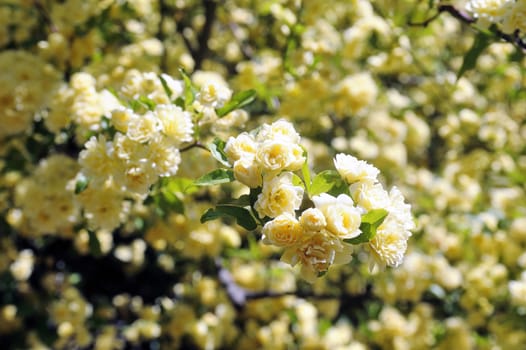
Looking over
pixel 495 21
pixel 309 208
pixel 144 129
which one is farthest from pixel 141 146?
pixel 495 21

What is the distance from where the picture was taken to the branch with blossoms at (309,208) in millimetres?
1017

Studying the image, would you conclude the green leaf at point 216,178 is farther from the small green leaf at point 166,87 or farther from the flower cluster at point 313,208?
the small green leaf at point 166,87

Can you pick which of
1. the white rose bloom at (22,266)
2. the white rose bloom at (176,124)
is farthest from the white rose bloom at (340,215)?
the white rose bloom at (22,266)

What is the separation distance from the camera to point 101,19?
2309mm

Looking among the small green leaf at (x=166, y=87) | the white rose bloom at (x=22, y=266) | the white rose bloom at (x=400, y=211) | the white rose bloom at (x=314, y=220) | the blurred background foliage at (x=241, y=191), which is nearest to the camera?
the white rose bloom at (x=314, y=220)

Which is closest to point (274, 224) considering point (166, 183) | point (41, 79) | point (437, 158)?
point (166, 183)

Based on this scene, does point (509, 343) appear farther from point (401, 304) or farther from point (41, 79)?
point (41, 79)

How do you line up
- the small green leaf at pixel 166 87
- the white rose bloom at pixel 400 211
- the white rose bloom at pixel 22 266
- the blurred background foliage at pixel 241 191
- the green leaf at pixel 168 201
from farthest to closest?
the white rose bloom at pixel 22 266 → the blurred background foliage at pixel 241 191 → the green leaf at pixel 168 201 → the small green leaf at pixel 166 87 → the white rose bloom at pixel 400 211

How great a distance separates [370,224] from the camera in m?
1.05

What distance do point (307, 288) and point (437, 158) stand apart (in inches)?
80.8

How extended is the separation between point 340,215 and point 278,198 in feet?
0.44

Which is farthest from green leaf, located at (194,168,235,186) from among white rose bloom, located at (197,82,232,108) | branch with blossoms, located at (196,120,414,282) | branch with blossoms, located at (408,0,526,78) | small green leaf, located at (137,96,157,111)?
branch with blossoms, located at (408,0,526,78)

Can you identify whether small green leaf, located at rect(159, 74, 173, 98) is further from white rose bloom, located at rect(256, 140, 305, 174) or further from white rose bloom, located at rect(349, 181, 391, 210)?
white rose bloom, located at rect(349, 181, 391, 210)

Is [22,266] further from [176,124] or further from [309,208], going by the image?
[309,208]
